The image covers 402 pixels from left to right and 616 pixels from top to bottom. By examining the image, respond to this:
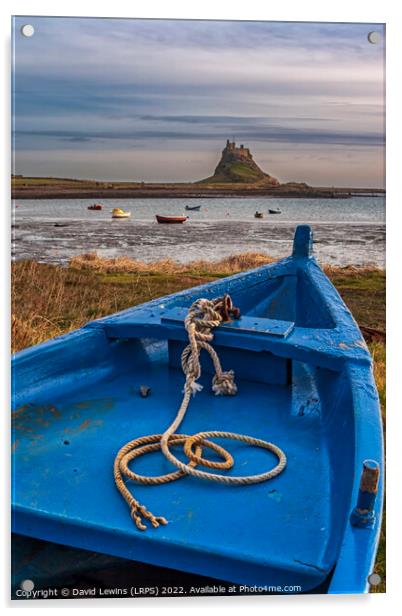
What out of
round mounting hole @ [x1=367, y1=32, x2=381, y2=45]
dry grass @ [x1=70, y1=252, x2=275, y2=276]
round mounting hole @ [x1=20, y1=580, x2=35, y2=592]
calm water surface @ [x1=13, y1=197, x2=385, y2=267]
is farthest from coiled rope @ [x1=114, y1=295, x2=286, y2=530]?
dry grass @ [x1=70, y1=252, x2=275, y2=276]

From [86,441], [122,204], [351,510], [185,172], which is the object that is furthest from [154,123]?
[351,510]

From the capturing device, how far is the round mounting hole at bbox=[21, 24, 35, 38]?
2154 millimetres

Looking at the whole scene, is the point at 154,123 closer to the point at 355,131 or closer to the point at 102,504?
the point at 355,131

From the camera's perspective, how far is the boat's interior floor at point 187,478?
1.49 metres

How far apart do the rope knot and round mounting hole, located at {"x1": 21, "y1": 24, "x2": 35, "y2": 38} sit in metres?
1.35

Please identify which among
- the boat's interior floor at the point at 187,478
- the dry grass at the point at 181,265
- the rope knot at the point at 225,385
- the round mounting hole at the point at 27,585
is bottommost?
the round mounting hole at the point at 27,585

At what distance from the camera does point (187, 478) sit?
1770 millimetres

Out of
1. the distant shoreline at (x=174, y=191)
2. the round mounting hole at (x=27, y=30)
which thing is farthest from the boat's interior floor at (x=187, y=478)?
the round mounting hole at (x=27, y=30)

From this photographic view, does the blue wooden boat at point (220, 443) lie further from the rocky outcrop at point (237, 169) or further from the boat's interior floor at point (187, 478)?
the rocky outcrop at point (237, 169)

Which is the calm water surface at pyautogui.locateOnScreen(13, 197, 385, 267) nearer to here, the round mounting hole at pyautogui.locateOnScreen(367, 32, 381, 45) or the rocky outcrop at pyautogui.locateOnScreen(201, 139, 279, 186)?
the rocky outcrop at pyautogui.locateOnScreen(201, 139, 279, 186)

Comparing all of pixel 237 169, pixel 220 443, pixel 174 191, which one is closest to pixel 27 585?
pixel 220 443

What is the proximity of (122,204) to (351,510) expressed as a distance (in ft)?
7.54

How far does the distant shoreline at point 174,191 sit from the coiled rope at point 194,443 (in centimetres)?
81

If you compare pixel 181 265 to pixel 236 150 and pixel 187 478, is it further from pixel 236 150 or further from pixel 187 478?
pixel 187 478
